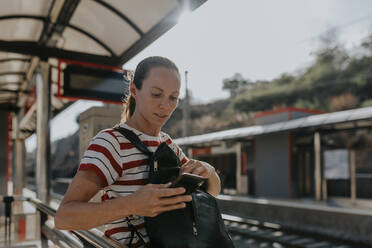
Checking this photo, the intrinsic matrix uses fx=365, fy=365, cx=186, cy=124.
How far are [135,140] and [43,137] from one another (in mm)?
4334

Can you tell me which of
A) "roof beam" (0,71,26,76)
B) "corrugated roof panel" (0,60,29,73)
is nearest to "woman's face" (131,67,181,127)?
"corrugated roof panel" (0,60,29,73)

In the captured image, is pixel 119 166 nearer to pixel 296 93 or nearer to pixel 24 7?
pixel 24 7

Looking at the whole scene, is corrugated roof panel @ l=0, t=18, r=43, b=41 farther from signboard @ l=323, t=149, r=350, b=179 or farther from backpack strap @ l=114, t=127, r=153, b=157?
signboard @ l=323, t=149, r=350, b=179

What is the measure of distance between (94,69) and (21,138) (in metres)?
5.83

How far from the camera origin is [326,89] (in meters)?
44.4

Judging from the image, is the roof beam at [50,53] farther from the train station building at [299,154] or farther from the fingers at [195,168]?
the train station building at [299,154]

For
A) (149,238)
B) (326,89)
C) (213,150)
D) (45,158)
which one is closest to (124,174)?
(149,238)

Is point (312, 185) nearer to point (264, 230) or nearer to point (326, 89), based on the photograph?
point (264, 230)

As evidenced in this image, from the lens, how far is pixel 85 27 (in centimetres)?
499

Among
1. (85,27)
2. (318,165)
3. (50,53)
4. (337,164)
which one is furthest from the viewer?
(318,165)

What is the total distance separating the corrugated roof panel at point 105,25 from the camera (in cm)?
455

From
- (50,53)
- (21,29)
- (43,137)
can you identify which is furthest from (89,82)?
(21,29)

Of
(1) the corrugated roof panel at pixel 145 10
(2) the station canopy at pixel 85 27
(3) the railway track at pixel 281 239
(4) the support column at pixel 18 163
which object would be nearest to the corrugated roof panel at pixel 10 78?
(4) the support column at pixel 18 163

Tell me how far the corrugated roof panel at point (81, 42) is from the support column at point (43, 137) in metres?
0.57
